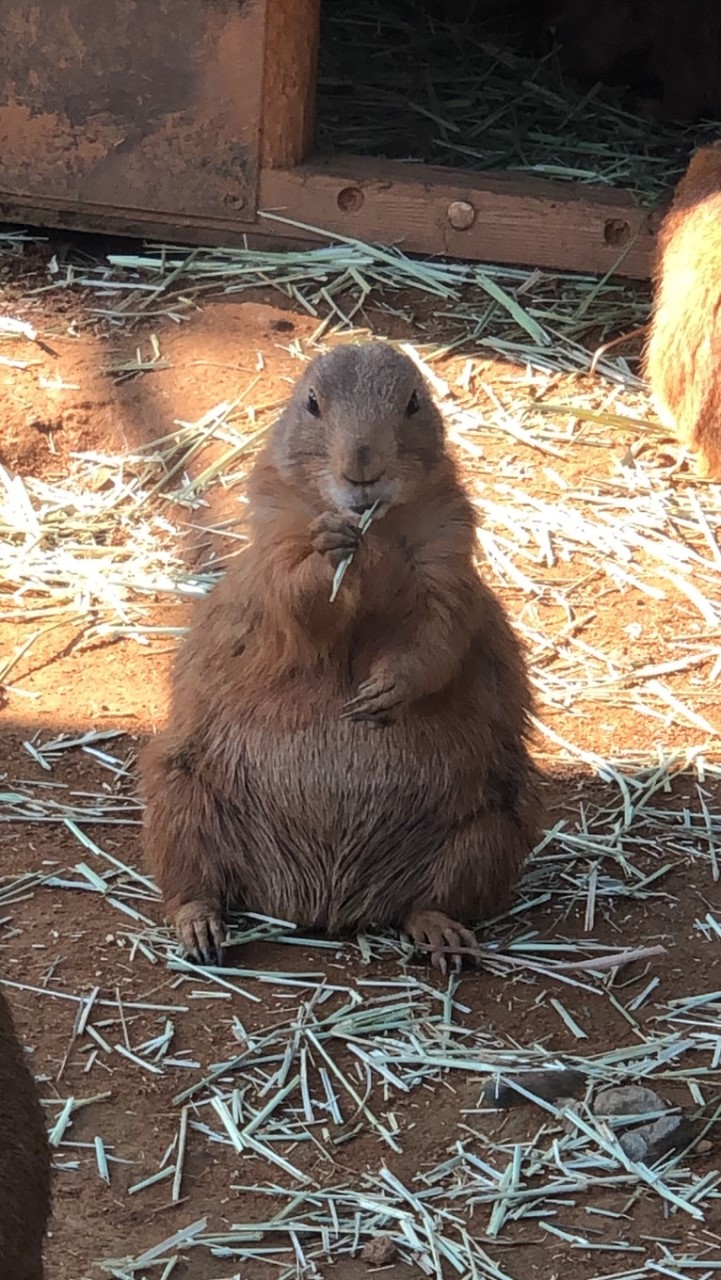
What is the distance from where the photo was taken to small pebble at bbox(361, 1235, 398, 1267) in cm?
376

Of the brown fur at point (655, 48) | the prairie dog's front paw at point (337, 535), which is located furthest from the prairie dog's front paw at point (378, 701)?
the brown fur at point (655, 48)

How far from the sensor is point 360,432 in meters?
4.51

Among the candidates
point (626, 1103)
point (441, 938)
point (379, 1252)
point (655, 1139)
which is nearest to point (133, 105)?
point (441, 938)

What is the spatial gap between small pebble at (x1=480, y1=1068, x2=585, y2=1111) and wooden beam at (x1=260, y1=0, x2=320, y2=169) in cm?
498

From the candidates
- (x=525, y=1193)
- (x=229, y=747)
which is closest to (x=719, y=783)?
(x=229, y=747)

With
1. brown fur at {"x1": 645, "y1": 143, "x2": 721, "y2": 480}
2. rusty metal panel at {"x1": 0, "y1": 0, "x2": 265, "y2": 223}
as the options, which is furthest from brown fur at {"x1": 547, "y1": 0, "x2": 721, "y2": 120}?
rusty metal panel at {"x1": 0, "y1": 0, "x2": 265, "y2": 223}

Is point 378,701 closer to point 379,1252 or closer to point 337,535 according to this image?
point 337,535

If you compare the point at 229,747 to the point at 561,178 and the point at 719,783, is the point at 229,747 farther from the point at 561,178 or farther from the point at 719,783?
the point at 561,178

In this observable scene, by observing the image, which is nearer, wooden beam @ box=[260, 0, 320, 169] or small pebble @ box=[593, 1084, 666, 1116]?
small pebble @ box=[593, 1084, 666, 1116]

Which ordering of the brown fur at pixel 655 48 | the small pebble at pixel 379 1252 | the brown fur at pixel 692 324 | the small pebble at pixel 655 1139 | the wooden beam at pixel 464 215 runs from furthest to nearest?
the brown fur at pixel 655 48 < the wooden beam at pixel 464 215 < the brown fur at pixel 692 324 < the small pebble at pixel 655 1139 < the small pebble at pixel 379 1252

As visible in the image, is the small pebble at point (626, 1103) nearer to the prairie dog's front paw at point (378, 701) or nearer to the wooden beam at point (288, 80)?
the prairie dog's front paw at point (378, 701)

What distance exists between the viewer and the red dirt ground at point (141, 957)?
3887mm

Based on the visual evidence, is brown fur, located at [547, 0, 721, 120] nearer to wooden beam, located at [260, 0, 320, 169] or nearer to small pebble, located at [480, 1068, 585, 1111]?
wooden beam, located at [260, 0, 320, 169]

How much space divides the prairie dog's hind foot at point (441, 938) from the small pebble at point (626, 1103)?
0.61 metres
